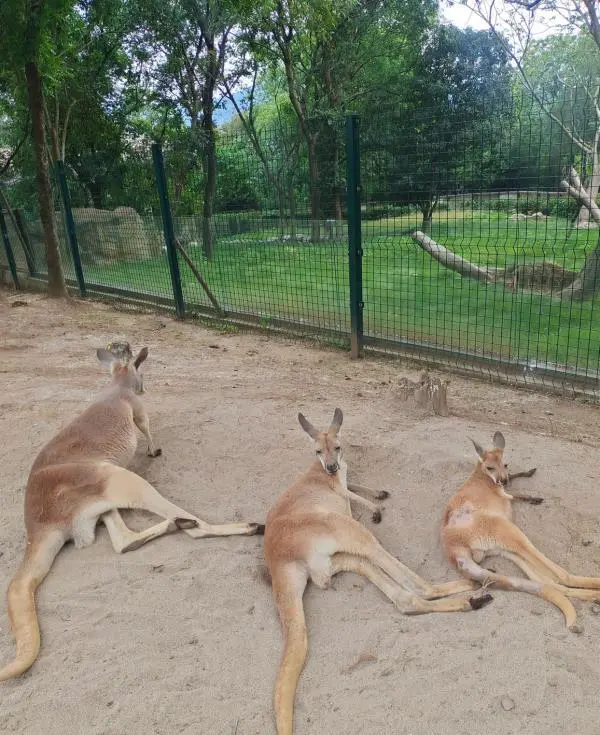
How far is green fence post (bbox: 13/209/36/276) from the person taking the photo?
40.1 ft

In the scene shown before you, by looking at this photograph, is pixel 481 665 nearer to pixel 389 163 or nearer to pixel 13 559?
pixel 13 559

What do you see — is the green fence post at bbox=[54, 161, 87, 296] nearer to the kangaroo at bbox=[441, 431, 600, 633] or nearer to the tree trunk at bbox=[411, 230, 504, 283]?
the tree trunk at bbox=[411, 230, 504, 283]

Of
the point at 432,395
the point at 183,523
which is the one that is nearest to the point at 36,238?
the point at 432,395

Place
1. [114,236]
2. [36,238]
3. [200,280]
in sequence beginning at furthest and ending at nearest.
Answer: [36,238]
[114,236]
[200,280]

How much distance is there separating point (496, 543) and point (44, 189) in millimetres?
10419

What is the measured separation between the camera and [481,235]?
17.3ft

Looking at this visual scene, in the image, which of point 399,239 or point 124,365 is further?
point 399,239

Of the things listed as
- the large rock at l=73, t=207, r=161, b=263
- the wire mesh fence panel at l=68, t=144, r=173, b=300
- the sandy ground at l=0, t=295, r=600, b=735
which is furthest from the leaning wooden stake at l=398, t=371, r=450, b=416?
the large rock at l=73, t=207, r=161, b=263

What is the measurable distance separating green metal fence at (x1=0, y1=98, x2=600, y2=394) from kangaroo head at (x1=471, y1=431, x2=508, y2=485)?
6.69 feet

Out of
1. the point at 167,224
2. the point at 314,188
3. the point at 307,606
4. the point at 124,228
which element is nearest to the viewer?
the point at 307,606

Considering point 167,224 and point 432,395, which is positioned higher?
point 167,224

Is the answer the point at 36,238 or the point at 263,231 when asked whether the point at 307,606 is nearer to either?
the point at 263,231

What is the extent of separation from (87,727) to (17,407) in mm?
3955

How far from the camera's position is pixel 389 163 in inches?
228
